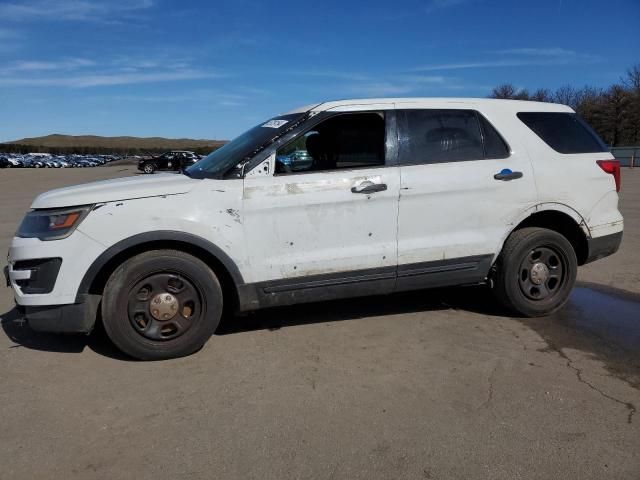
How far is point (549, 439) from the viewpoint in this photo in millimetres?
2834

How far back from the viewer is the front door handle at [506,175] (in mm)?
4402

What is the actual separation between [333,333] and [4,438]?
7.94 ft

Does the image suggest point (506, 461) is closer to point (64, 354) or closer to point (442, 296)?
point (442, 296)

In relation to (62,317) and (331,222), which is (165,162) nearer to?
(62,317)

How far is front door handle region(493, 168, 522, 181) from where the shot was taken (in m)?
4.40

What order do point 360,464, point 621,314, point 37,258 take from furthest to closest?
point 621,314
point 37,258
point 360,464

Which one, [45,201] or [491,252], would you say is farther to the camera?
[491,252]

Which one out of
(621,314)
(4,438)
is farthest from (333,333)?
(621,314)

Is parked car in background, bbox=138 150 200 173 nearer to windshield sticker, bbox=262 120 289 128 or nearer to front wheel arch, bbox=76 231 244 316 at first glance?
windshield sticker, bbox=262 120 289 128

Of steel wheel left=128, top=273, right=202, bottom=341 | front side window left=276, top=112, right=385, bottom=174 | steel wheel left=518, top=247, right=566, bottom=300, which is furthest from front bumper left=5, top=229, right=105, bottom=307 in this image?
steel wheel left=518, top=247, right=566, bottom=300

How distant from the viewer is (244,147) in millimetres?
4168

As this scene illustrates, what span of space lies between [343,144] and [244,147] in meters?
0.80

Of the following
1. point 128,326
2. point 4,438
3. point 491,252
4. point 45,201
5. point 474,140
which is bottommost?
point 4,438

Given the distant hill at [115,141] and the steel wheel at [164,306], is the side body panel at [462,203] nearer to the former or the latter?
the steel wheel at [164,306]
